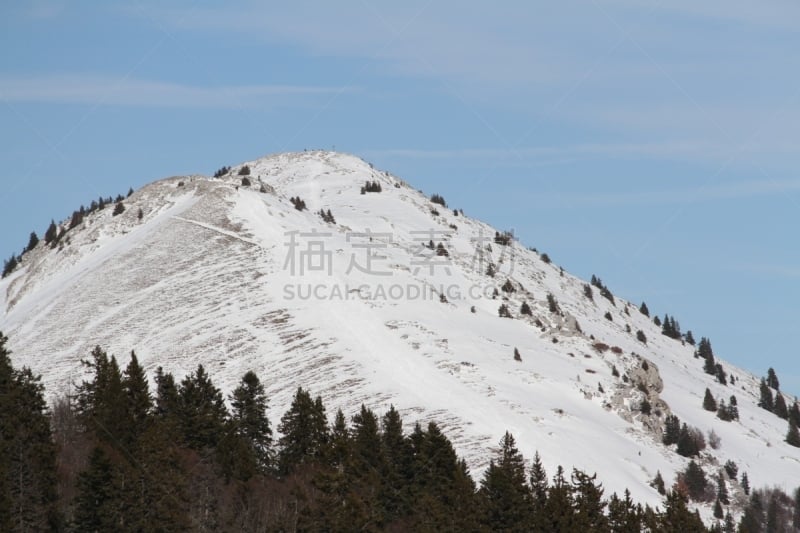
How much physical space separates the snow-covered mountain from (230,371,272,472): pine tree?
1093 centimetres

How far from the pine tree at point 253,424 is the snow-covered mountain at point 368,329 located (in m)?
10.9

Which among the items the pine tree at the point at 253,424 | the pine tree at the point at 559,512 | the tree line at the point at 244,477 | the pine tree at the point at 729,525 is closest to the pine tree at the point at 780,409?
the pine tree at the point at 729,525

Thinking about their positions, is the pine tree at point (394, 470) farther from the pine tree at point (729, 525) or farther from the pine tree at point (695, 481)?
the pine tree at point (729, 525)

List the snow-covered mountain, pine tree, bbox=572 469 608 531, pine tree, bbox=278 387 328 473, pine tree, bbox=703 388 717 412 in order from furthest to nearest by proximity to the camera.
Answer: pine tree, bbox=703 388 717 412, the snow-covered mountain, pine tree, bbox=278 387 328 473, pine tree, bbox=572 469 608 531

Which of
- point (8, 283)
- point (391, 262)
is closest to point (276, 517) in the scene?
point (391, 262)

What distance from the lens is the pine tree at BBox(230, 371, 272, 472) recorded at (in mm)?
72250

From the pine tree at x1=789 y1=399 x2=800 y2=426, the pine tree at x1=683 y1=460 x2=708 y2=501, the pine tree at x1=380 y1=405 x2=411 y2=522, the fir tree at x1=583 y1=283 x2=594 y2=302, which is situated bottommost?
the pine tree at x1=380 y1=405 x2=411 y2=522

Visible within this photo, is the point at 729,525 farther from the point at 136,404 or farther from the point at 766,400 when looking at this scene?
the point at 766,400

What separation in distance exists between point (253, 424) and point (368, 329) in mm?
28500

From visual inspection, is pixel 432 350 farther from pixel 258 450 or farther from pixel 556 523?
pixel 556 523

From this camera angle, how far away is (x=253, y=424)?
75.6m

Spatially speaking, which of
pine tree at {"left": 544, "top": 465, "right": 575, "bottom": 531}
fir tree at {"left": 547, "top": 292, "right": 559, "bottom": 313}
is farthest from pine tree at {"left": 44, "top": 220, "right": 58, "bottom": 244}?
pine tree at {"left": 544, "top": 465, "right": 575, "bottom": 531}

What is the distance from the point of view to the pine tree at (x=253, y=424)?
237ft

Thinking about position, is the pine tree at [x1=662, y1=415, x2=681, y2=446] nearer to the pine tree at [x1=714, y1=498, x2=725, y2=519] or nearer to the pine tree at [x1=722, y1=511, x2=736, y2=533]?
the pine tree at [x1=714, y1=498, x2=725, y2=519]
